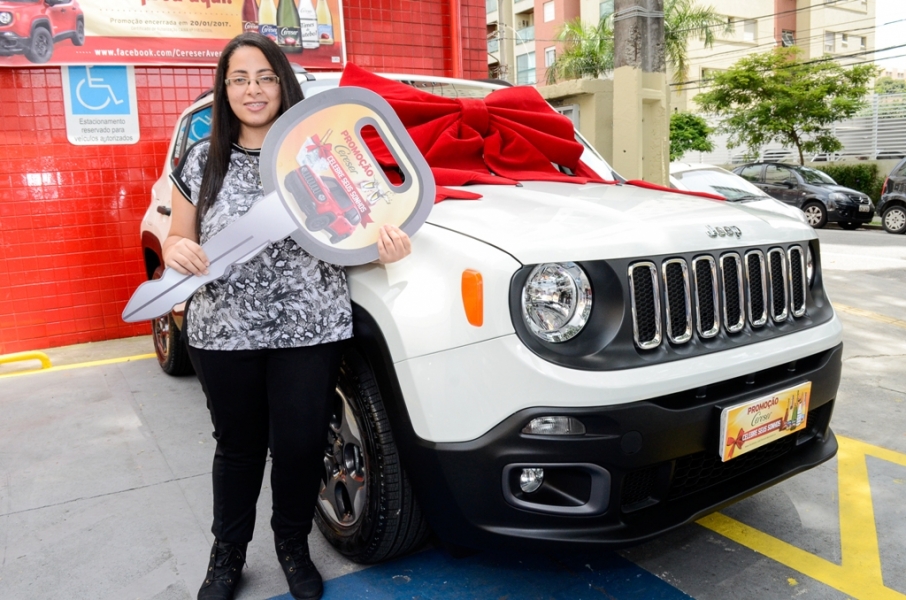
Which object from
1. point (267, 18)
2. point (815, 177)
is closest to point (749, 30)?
point (815, 177)

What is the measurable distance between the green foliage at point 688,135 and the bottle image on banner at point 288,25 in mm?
21964

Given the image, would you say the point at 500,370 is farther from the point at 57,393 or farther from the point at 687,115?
the point at 687,115

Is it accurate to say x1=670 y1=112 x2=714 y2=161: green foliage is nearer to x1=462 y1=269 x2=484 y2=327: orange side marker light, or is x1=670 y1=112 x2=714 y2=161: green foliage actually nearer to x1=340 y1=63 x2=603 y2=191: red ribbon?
x1=340 y1=63 x2=603 y2=191: red ribbon

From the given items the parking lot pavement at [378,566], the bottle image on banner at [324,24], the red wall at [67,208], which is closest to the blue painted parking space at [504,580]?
the parking lot pavement at [378,566]

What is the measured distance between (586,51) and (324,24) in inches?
1082

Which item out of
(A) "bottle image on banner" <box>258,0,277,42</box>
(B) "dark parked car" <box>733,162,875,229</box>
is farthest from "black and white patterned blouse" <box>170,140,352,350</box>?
(B) "dark parked car" <box>733,162,875,229</box>

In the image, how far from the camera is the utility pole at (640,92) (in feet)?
20.7

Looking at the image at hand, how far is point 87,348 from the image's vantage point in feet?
20.8

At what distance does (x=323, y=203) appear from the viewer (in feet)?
7.34

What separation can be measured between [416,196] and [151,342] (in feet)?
16.0

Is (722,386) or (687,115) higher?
(687,115)

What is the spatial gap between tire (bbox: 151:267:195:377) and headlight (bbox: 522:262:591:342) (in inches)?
131

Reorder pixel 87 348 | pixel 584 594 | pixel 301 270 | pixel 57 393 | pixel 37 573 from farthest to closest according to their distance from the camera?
pixel 87 348, pixel 57 393, pixel 37 573, pixel 584 594, pixel 301 270

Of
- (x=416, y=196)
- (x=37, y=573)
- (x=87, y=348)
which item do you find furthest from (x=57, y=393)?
(x=416, y=196)
